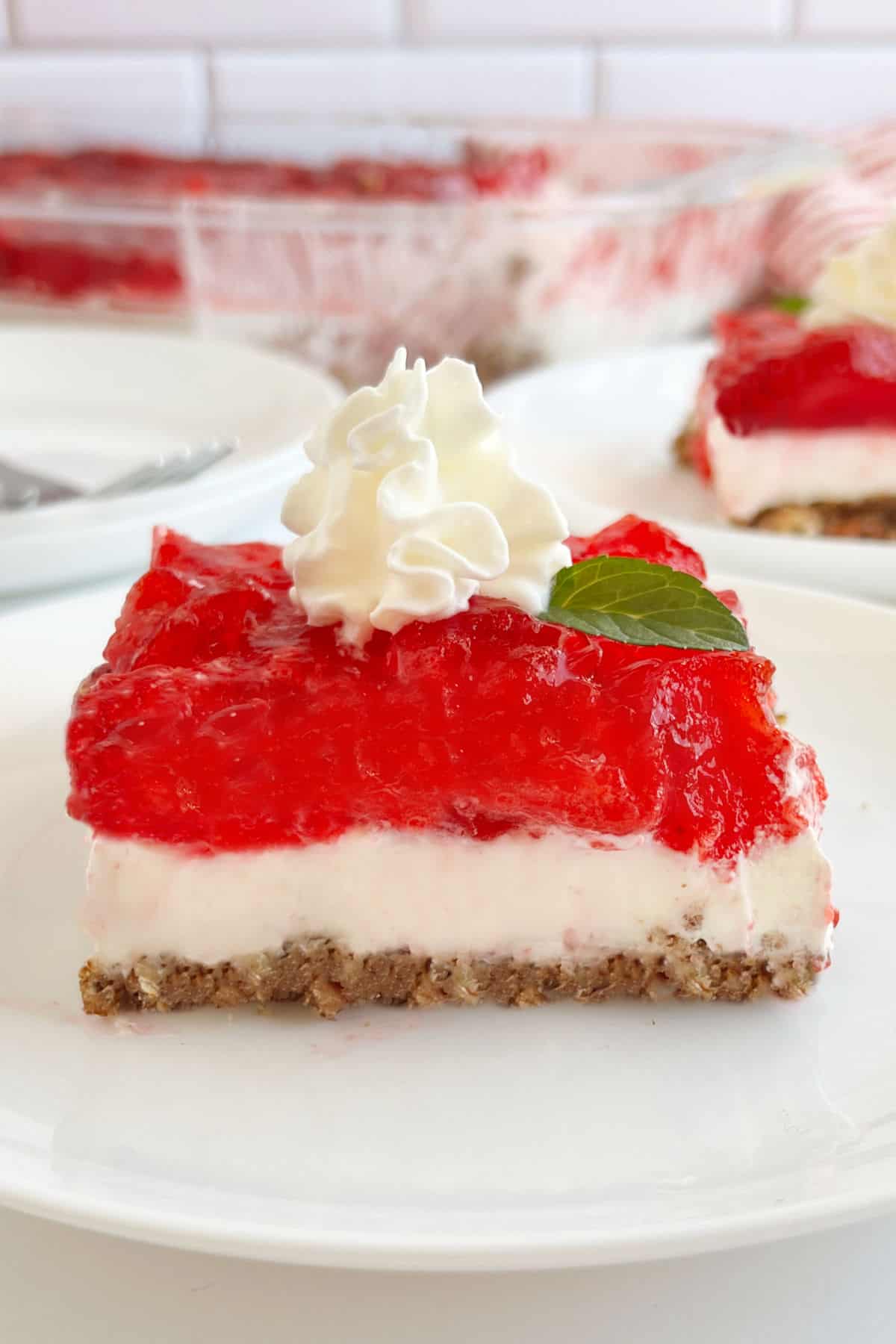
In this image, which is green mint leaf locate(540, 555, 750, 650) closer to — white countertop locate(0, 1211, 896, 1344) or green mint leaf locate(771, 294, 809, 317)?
white countertop locate(0, 1211, 896, 1344)

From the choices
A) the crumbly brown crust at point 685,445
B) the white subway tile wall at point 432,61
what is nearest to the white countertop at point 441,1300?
the crumbly brown crust at point 685,445

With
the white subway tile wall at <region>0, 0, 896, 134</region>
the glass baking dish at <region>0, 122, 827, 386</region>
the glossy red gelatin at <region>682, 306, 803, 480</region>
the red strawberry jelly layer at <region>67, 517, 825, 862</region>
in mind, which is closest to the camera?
the red strawberry jelly layer at <region>67, 517, 825, 862</region>

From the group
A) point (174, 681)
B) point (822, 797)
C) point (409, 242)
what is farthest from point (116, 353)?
point (822, 797)

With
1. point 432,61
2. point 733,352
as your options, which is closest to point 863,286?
point 733,352

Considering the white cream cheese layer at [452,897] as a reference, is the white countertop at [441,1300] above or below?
below

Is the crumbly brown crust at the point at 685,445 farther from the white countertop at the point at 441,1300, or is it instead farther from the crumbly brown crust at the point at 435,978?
the white countertop at the point at 441,1300

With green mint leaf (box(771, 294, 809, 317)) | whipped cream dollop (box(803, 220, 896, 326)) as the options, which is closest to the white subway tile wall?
green mint leaf (box(771, 294, 809, 317))
